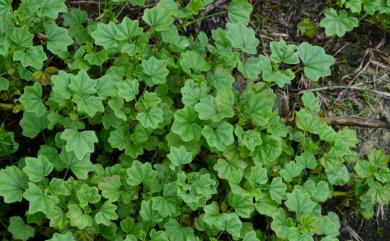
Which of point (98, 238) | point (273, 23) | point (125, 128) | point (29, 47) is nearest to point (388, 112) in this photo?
point (273, 23)

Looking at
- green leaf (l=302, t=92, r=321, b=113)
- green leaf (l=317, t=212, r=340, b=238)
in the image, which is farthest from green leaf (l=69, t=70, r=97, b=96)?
green leaf (l=317, t=212, r=340, b=238)

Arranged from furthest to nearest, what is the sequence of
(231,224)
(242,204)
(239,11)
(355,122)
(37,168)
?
(355,122) < (239,11) < (242,204) < (231,224) < (37,168)

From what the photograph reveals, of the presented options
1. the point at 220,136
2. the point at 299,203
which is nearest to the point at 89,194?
the point at 220,136

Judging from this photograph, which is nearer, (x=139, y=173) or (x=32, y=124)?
(x=139, y=173)

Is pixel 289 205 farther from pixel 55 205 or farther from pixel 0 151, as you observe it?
pixel 0 151

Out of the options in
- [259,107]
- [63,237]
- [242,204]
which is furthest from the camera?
[259,107]

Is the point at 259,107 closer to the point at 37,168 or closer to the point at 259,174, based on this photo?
the point at 259,174
